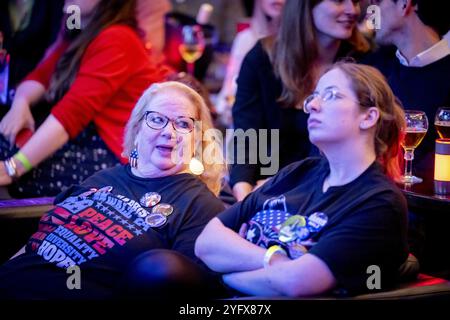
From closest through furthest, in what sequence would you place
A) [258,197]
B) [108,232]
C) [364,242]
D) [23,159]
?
[364,242] → [258,197] → [108,232] → [23,159]

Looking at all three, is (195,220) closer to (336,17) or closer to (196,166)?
(196,166)

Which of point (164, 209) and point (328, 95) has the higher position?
point (328, 95)

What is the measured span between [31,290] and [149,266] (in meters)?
0.52

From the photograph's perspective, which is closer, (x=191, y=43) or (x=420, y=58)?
(x=420, y=58)

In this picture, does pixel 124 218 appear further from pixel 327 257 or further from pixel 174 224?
pixel 327 257

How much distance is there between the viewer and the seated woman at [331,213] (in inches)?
71.7

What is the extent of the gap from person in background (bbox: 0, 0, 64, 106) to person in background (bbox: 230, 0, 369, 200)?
1.03 meters

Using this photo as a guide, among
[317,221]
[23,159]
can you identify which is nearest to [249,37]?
[23,159]

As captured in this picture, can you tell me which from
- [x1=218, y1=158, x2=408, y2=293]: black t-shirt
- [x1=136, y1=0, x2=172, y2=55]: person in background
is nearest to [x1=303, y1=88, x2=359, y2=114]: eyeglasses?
[x1=218, y1=158, x2=408, y2=293]: black t-shirt

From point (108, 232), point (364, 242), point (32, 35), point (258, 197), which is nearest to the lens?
point (364, 242)

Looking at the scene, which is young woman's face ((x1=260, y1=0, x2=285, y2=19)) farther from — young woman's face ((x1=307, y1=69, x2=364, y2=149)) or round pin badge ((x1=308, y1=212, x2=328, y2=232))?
round pin badge ((x1=308, y1=212, x2=328, y2=232))

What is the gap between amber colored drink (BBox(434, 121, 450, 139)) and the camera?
2365 millimetres

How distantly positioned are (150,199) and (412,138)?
2.75 feet

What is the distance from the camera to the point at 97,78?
3141 mm
